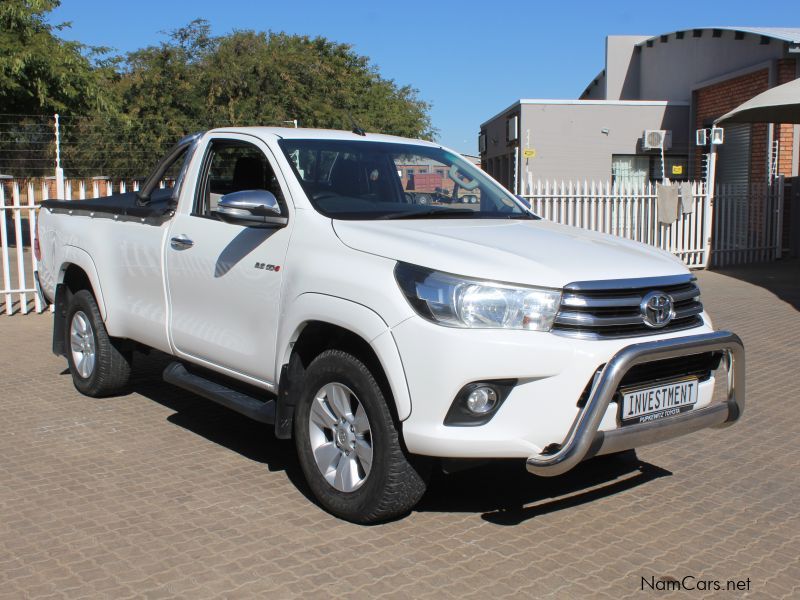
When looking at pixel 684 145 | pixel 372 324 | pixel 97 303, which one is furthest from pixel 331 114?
pixel 372 324

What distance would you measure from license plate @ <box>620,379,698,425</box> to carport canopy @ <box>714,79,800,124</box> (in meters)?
9.05

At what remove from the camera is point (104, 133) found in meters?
18.0

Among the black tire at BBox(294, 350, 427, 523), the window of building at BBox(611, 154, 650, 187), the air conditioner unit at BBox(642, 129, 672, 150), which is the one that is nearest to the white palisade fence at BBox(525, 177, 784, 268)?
the air conditioner unit at BBox(642, 129, 672, 150)

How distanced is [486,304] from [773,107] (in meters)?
10.3

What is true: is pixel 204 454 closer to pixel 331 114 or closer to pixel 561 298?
pixel 561 298

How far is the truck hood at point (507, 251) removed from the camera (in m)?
3.90

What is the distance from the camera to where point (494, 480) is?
5.09 m

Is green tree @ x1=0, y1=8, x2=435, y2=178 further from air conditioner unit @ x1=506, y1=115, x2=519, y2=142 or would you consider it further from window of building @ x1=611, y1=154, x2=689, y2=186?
window of building @ x1=611, y1=154, x2=689, y2=186

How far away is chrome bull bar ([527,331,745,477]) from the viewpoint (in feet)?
12.3

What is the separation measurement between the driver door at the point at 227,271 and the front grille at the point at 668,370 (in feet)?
5.97

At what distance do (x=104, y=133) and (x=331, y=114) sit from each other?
38.3ft

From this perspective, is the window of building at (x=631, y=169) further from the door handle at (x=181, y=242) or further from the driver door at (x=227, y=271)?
the door handle at (x=181, y=242)

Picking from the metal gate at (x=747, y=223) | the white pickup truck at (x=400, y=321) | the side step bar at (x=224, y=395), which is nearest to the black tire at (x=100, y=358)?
the white pickup truck at (x=400, y=321)

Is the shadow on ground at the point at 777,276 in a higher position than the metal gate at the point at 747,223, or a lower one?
lower
